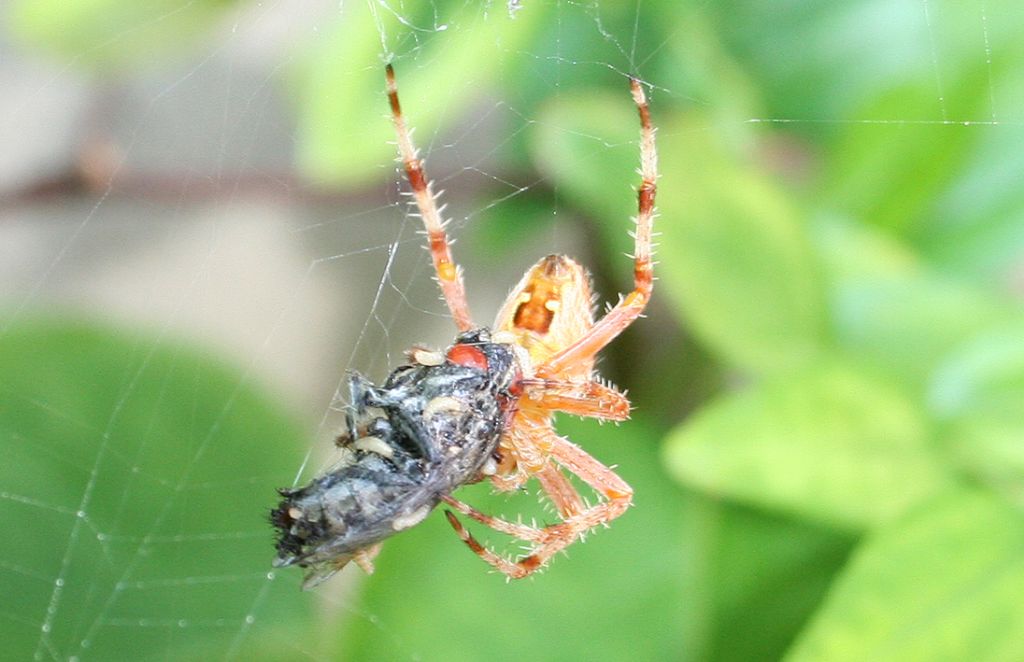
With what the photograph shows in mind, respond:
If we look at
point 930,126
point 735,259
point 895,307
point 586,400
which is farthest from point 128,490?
point 930,126

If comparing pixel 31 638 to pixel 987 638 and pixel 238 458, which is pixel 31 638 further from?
pixel 987 638

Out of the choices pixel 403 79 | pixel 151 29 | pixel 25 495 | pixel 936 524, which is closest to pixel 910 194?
pixel 936 524

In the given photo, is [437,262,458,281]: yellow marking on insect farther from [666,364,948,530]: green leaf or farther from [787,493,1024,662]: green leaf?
[787,493,1024,662]: green leaf

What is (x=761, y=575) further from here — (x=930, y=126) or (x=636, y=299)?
(x=930, y=126)

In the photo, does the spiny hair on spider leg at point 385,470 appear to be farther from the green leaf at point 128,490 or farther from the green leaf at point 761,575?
the green leaf at point 128,490

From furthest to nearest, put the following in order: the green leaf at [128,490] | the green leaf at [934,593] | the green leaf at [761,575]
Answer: the green leaf at [128,490]
the green leaf at [761,575]
the green leaf at [934,593]

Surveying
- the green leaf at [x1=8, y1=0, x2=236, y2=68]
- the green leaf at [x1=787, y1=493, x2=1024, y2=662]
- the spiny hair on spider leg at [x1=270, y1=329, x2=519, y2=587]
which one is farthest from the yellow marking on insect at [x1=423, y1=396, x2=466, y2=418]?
the green leaf at [x1=8, y1=0, x2=236, y2=68]

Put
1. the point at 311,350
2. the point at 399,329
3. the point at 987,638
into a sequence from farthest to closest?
the point at 311,350, the point at 399,329, the point at 987,638

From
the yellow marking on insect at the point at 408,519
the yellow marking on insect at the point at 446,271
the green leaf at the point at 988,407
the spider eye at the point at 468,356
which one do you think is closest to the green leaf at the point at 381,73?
the yellow marking on insect at the point at 446,271
